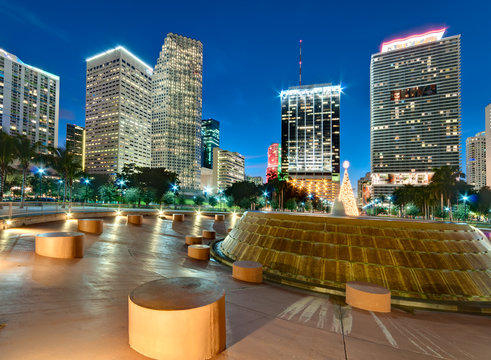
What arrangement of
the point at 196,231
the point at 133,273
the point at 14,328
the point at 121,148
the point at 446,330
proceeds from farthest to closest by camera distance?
1. the point at 121,148
2. the point at 196,231
3. the point at 133,273
4. the point at 446,330
5. the point at 14,328

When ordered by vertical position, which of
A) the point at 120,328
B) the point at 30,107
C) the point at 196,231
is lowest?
the point at 196,231

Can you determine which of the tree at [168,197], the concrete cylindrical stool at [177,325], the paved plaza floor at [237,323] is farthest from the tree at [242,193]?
the concrete cylindrical stool at [177,325]

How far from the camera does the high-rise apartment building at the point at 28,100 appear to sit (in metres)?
138

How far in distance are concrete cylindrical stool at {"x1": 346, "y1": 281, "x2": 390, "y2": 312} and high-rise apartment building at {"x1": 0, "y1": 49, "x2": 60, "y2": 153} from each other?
171 meters

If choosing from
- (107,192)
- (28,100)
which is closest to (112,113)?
(28,100)

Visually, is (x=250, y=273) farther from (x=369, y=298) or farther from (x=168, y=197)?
(x=168, y=197)

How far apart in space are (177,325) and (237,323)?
2343 millimetres

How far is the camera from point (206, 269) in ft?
36.3

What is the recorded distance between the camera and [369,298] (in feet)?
23.2

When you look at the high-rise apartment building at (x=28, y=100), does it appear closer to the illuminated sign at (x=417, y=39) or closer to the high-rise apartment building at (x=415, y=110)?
the high-rise apartment building at (x=415, y=110)

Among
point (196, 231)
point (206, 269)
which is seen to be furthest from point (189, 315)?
point (196, 231)

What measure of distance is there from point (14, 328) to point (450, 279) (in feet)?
42.8

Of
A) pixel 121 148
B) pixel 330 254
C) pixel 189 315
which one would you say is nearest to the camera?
pixel 189 315

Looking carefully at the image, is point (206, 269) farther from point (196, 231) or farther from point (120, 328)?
point (196, 231)
